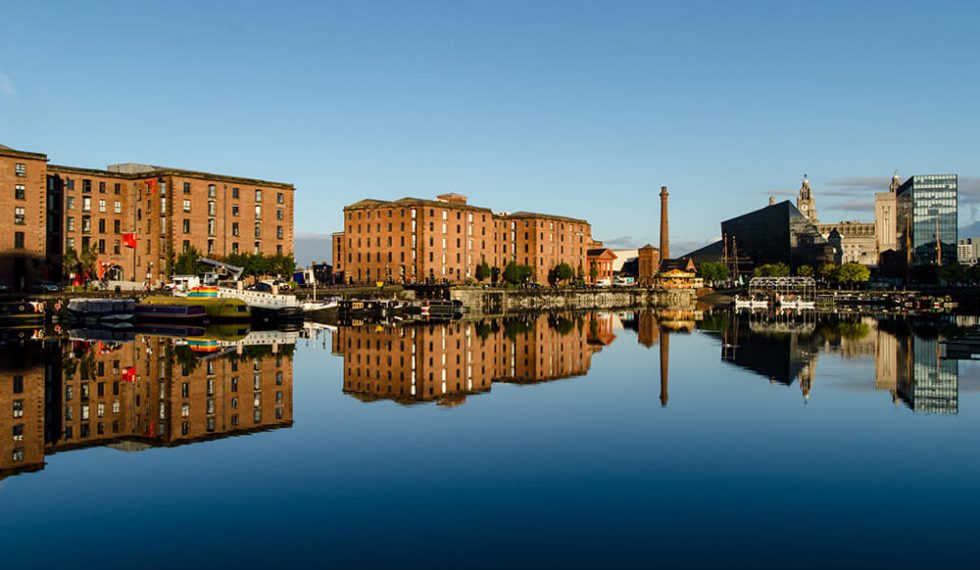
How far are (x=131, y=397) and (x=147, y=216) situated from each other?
82.4 metres

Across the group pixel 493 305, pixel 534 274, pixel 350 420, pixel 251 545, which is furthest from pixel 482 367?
pixel 534 274

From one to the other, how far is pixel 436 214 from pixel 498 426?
119 metres

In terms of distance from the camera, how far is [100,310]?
78.0 meters

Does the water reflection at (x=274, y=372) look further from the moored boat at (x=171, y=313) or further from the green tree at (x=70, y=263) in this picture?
the green tree at (x=70, y=263)

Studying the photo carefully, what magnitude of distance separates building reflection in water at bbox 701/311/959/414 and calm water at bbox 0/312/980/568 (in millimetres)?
454

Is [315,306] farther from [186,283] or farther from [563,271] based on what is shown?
[563,271]

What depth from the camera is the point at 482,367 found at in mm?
50406

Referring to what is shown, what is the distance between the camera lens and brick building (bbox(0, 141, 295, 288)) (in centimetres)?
10275

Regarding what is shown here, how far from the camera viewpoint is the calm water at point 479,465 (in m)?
15.4

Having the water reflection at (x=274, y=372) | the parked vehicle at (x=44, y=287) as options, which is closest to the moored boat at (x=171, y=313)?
the water reflection at (x=274, y=372)

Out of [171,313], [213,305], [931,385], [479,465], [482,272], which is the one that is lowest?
[479,465]

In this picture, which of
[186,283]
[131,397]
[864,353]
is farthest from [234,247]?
[864,353]

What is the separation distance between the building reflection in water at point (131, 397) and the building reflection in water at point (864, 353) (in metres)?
25.4

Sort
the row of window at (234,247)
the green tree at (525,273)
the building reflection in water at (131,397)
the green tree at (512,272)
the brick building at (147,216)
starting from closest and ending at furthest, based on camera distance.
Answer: the building reflection in water at (131,397), the brick building at (147,216), the row of window at (234,247), the green tree at (512,272), the green tree at (525,273)
